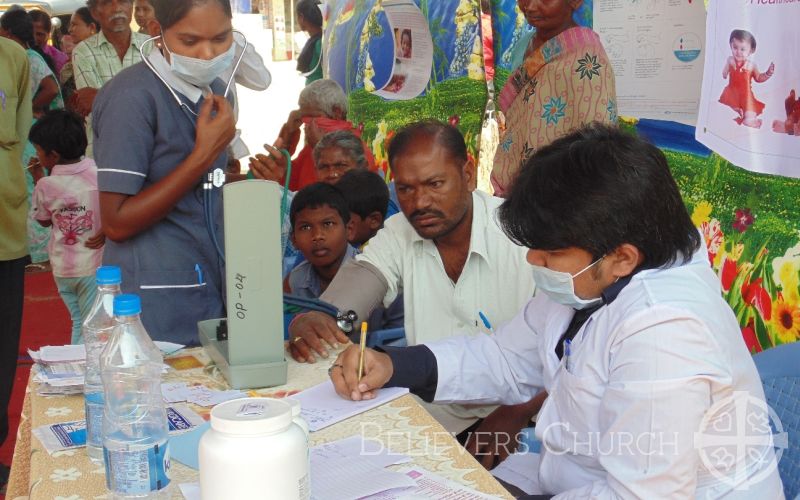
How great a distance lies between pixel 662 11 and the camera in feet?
9.75

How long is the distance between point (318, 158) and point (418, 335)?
208cm

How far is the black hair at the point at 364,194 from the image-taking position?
358cm

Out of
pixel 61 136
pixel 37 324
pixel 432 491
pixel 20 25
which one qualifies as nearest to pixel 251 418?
pixel 432 491

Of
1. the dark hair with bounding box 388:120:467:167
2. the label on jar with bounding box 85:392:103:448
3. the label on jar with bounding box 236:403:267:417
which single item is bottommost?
the label on jar with bounding box 85:392:103:448

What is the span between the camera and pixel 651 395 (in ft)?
4.12

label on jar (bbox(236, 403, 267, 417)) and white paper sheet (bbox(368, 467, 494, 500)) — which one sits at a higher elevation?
label on jar (bbox(236, 403, 267, 417))

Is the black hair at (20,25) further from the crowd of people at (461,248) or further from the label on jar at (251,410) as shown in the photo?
the label on jar at (251,410)

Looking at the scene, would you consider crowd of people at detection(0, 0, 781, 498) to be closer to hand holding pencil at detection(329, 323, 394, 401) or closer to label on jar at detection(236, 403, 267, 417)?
hand holding pencil at detection(329, 323, 394, 401)

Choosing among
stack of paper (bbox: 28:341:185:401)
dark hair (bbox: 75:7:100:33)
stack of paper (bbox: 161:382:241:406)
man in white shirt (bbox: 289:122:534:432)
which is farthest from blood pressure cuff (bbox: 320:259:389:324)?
dark hair (bbox: 75:7:100:33)

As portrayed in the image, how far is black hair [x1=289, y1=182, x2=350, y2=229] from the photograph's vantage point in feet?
10.5

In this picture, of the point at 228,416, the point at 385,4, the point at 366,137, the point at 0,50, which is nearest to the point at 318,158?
the point at 366,137

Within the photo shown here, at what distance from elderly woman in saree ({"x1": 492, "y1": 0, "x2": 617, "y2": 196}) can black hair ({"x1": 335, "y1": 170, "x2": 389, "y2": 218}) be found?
51 centimetres

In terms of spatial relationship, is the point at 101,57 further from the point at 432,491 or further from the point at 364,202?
the point at 432,491

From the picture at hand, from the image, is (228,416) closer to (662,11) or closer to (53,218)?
(662,11)
